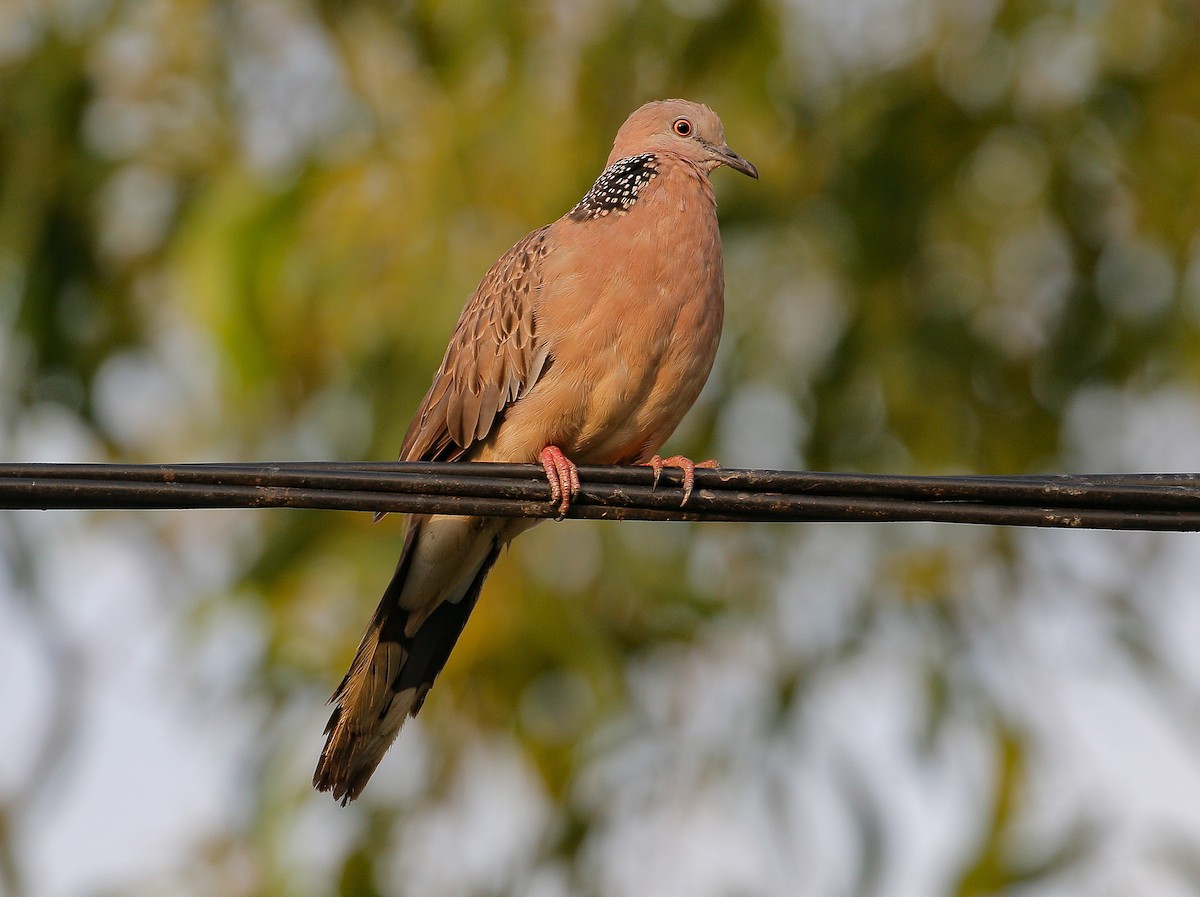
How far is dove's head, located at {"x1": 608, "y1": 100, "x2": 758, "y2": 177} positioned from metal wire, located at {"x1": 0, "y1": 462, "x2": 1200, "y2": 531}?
6.49ft

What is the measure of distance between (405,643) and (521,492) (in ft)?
5.15

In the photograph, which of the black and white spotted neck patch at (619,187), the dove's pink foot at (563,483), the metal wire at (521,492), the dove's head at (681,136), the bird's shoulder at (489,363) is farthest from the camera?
the dove's head at (681,136)

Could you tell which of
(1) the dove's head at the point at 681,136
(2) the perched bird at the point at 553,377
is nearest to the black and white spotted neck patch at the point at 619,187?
(2) the perched bird at the point at 553,377

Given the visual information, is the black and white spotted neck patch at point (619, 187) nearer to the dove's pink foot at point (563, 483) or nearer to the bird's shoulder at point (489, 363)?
the bird's shoulder at point (489, 363)

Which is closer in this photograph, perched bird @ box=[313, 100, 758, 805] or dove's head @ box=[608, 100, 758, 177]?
perched bird @ box=[313, 100, 758, 805]

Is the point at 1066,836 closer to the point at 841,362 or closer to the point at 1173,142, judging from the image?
the point at 841,362

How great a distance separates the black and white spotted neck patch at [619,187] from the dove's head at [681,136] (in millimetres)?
132

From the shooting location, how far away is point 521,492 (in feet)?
11.1

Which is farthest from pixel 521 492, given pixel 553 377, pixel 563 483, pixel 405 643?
pixel 405 643

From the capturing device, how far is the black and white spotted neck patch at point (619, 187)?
188 inches

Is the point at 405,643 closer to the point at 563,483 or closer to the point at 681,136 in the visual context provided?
the point at 563,483

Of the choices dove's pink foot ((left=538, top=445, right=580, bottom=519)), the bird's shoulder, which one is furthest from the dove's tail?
dove's pink foot ((left=538, top=445, right=580, bottom=519))

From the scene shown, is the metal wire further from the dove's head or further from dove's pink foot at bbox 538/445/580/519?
the dove's head

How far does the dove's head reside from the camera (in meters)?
5.09
